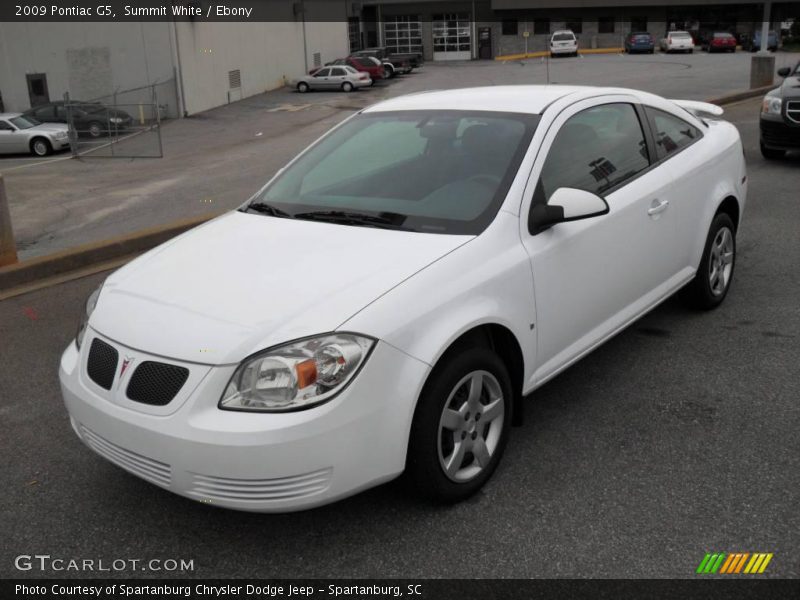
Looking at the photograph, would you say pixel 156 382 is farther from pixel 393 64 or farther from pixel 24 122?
pixel 393 64

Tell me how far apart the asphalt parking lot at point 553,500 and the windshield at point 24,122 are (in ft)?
75.5

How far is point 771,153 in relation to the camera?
12.0 m

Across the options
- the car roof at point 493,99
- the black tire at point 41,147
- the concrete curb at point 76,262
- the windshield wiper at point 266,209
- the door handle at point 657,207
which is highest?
the car roof at point 493,99

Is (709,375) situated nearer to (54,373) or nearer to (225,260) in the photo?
(225,260)

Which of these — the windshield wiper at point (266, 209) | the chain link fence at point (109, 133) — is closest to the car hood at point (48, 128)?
the chain link fence at point (109, 133)

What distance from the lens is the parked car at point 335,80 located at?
39656mm

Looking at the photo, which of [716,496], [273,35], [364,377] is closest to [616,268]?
[716,496]

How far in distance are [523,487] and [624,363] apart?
5.32 feet

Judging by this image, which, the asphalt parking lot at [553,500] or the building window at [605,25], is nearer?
the asphalt parking lot at [553,500]

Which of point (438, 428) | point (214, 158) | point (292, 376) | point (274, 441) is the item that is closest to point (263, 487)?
point (274, 441)

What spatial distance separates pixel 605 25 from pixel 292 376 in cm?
6118

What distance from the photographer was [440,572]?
10.2ft

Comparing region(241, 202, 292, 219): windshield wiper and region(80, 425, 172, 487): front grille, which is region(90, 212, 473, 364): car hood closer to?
region(241, 202, 292, 219): windshield wiper

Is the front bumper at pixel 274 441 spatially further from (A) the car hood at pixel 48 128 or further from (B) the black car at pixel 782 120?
(A) the car hood at pixel 48 128
